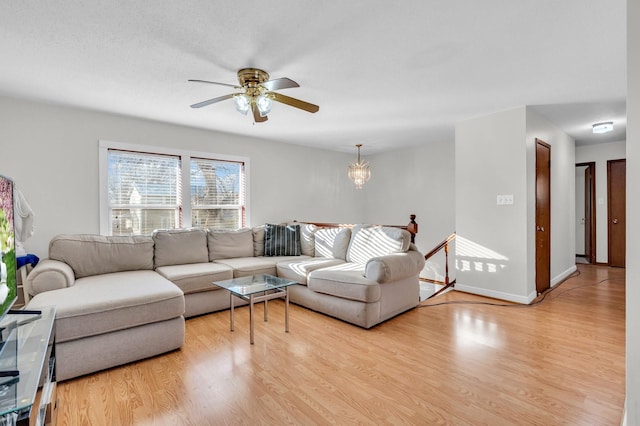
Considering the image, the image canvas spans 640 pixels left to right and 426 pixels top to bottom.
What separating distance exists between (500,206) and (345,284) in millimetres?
2234

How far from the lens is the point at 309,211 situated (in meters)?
5.81

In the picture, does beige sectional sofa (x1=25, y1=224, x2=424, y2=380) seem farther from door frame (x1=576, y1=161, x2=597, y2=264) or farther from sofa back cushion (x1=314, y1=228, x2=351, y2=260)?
door frame (x1=576, y1=161, x2=597, y2=264)

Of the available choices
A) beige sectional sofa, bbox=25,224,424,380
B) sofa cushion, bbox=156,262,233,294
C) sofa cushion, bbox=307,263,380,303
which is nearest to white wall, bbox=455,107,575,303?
beige sectional sofa, bbox=25,224,424,380

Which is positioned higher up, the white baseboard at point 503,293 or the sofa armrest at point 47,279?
the sofa armrest at point 47,279

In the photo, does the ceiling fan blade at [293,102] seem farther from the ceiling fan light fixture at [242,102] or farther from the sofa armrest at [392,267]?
the sofa armrest at [392,267]

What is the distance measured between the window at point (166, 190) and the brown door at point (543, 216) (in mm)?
4091

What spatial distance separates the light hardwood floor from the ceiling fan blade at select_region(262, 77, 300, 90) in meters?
2.04

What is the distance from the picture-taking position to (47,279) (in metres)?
2.52

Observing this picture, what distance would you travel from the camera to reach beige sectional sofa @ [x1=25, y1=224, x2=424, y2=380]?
2201 mm

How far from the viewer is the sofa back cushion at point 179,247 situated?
3643mm

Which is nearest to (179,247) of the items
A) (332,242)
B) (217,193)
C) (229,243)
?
(229,243)

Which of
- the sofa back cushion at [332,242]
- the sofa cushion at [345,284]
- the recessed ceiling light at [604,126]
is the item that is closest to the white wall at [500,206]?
the recessed ceiling light at [604,126]

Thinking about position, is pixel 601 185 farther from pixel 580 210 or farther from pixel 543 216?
pixel 543 216

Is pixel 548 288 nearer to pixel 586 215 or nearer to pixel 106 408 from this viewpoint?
pixel 586 215
